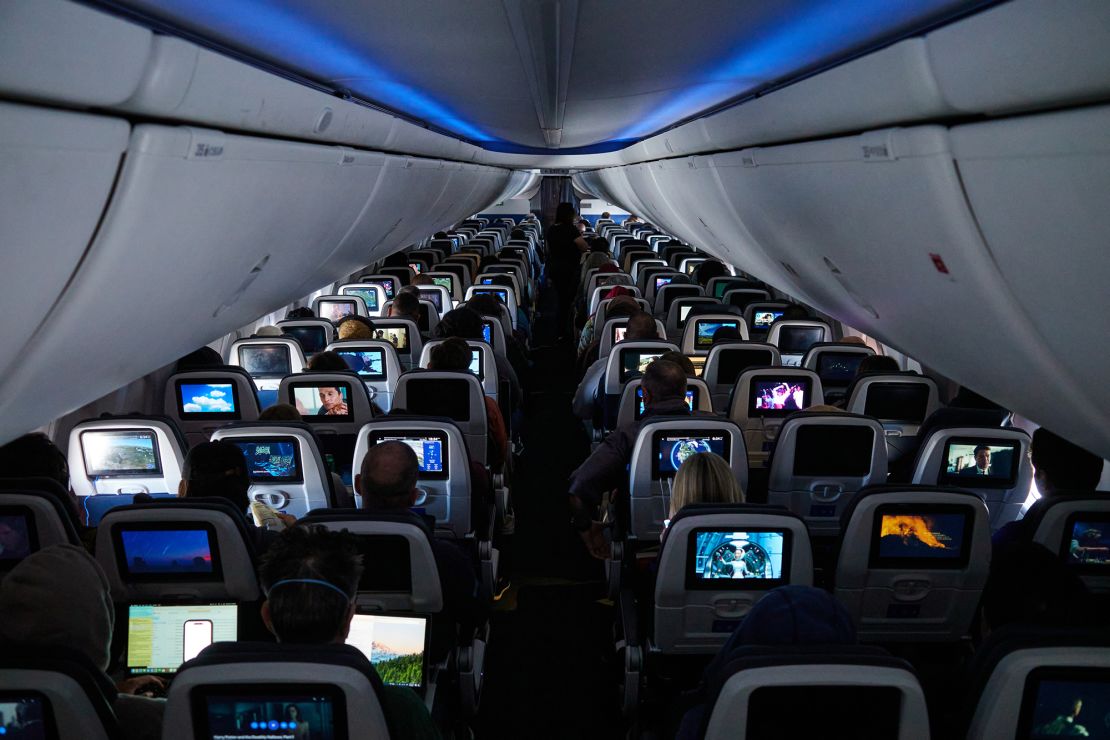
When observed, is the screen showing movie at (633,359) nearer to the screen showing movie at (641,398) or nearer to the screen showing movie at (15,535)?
the screen showing movie at (641,398)

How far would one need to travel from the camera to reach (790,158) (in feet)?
15.5

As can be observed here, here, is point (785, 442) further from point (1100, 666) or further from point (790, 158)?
point (1100, 666)

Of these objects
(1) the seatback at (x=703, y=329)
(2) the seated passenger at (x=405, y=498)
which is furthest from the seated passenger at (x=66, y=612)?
(1) the seatback at (x=703, y=329)

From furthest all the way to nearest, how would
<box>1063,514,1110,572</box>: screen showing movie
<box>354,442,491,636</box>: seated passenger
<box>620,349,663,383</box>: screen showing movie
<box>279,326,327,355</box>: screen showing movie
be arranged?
<box>279,326,327,355</box>: screen showing movie < <box>620,349,663,383</box>: screen showing movie < <box>354,442,491,636</box>: seated passenger < <box>1063,514,1110,572</box>: screen showing movie

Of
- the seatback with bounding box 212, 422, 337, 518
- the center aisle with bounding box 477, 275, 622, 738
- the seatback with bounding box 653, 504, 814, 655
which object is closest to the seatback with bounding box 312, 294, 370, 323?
the center aisle with bounding box 477, 275, 622, 738

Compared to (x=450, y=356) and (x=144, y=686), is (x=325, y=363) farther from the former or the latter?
(x=144, y=686)

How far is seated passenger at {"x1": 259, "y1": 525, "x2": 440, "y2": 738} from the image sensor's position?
250 centimetres

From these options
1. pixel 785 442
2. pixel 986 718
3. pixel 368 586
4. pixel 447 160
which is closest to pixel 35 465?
pixel 368 586

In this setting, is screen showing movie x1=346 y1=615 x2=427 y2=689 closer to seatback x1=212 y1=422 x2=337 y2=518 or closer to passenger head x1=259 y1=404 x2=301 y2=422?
seatback x1=212 y1=422 x2=337 y2=518

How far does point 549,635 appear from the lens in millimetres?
5809

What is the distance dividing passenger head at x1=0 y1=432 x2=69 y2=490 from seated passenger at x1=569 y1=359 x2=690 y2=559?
8.53 ft

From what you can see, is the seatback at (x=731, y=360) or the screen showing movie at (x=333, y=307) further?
the screen showing movie at (x=333, y=307)

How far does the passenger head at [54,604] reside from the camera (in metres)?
2.50

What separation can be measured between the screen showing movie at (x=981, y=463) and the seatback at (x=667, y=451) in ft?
3.41
